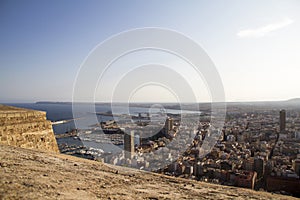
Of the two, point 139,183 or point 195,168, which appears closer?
point 139,183

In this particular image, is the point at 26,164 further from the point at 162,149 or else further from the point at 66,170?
the point at 162,149

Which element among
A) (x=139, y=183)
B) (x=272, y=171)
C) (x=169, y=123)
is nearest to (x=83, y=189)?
(x=139, y=183)

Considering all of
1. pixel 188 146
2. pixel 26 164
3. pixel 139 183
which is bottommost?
pixel 188 146

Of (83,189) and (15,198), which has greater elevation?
(15,198)

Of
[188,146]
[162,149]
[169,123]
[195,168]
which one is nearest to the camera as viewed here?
[195,168]

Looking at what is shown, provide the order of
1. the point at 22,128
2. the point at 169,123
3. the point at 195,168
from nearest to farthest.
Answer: the point at 22,128 → the point at 195,168 → the point at 169,123

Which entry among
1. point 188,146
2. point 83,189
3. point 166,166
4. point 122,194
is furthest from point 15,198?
point 188,146
